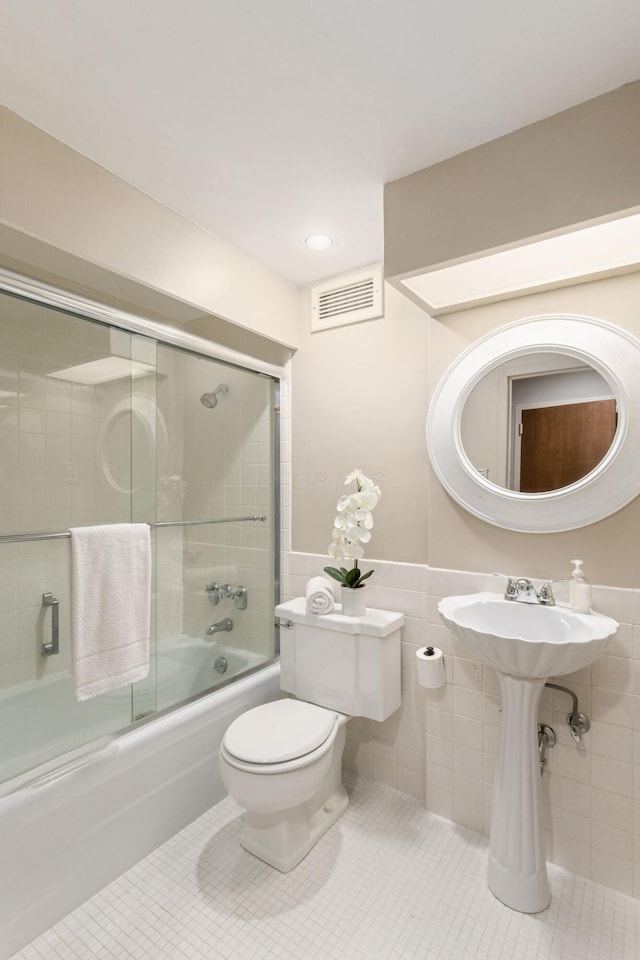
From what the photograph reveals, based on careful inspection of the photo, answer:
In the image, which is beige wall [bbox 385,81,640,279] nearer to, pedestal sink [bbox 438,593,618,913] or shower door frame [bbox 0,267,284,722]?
shower door frame [bbox 0,267,284,722]

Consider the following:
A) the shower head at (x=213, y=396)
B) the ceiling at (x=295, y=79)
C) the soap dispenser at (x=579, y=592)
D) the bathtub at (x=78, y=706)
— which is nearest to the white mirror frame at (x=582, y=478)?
the soap dispenser at (x=579, y=592)

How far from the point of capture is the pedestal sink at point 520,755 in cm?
147

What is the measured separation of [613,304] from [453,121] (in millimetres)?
785

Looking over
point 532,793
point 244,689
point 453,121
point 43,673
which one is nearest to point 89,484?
point 43,673

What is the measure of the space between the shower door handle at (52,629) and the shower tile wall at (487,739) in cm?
108

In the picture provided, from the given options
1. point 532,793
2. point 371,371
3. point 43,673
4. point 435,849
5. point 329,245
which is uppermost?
point 329,245

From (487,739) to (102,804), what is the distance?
4.55 ft

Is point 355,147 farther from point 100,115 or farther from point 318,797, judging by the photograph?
point 318,797

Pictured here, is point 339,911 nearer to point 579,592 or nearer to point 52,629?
point 579,592

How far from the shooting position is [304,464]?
243 centimetres

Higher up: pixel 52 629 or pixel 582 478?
pixel 582 478

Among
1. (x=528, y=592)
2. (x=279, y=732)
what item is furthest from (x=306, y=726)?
(x=528, y=592)

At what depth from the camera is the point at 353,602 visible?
6.66 ft

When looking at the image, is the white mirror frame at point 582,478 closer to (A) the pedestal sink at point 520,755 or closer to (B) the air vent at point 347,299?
(A) the pedestal sink at point 520,755
